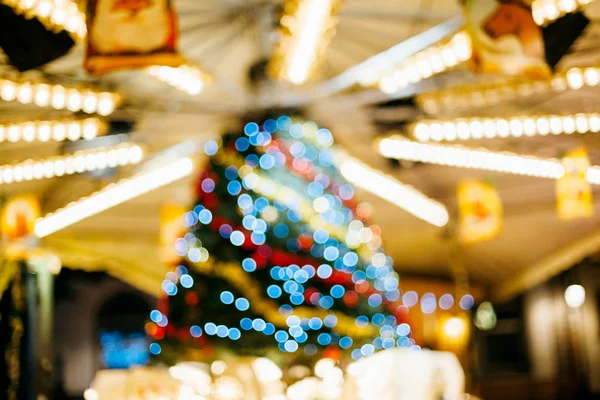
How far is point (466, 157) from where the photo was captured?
21.4 feet

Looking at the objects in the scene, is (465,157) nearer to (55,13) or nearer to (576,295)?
(55,13)

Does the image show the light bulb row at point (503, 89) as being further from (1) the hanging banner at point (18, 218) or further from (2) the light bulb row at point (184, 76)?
(1) the hanging banner at point (18, 218)

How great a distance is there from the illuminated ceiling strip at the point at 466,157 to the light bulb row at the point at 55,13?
10.9 ft

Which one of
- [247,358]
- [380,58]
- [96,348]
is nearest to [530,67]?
[380,58]

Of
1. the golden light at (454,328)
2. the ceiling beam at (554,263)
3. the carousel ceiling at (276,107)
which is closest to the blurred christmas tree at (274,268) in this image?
the carousel ceiling at (276,107)

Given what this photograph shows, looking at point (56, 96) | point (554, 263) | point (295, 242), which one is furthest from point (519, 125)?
point (554, 263)

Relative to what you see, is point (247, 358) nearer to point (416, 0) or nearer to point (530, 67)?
point (530, 67)

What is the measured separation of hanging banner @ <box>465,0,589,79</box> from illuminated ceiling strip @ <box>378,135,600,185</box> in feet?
9.81

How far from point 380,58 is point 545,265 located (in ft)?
23.9

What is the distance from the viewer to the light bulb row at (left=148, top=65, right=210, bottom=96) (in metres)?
4.75

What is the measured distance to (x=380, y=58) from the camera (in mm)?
4449

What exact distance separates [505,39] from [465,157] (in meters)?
3.48

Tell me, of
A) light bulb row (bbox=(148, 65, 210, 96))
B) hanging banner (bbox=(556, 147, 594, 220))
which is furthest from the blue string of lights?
hanging banner (bbox=(556, 147, 594, 220))

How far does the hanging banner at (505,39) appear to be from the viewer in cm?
308
